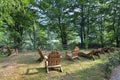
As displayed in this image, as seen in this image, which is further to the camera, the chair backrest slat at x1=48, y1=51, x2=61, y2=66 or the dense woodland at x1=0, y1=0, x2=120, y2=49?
the dense woodland at x1=0, y1=0, x2=120, y2=49

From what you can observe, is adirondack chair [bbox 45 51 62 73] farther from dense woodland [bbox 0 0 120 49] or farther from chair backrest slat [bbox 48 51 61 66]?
dense woodland [bbox 0 0 120 49]

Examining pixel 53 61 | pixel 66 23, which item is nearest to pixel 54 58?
pixel 53 61

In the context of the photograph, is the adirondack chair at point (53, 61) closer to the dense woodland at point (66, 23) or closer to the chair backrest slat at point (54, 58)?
the chair backrest slat at point (54, 58)

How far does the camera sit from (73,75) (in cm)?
796

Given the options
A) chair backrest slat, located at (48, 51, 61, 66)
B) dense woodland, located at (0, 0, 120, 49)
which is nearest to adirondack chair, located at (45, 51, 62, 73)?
chair backrest slat, located at (48, 51, 61, 66)

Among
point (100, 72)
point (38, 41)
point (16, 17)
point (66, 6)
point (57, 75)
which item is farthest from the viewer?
point (38, 41)

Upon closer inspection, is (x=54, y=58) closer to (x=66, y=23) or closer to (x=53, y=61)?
(x=53, y=61)

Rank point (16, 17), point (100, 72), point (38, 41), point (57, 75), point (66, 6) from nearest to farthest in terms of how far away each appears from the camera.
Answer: point (57, 75), point (100, 72), point (16, 17), point (66, 6), point (38, 41)

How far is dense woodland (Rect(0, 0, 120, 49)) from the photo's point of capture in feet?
82.9

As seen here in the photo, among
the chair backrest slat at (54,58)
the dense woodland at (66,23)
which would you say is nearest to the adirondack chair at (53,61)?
the chair backrest slat at (54,58)

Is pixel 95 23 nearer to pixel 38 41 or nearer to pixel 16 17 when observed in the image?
pixel 38 41

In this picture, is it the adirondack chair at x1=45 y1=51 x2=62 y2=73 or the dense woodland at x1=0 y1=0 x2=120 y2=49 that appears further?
the dense woodland at x1=0 y1=0 x2=120 y2=49

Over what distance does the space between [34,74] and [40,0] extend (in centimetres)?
1942

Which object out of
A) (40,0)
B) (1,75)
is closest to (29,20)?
(40,0)
